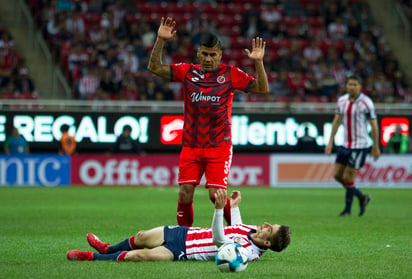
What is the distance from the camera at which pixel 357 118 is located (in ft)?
48.2

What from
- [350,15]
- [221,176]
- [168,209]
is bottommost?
[168,209]

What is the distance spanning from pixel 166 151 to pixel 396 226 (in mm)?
13025

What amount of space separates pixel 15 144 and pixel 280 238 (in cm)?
1683

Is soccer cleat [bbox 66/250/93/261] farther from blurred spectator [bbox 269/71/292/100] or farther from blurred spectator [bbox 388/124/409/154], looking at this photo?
blurred spectator [bbox 269/71/292/100]

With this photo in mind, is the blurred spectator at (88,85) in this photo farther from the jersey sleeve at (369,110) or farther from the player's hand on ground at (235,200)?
the player's hand on ground at (235,200)

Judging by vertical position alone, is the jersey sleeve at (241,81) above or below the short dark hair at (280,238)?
above

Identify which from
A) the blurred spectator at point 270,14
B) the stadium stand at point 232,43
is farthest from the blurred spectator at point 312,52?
A: the blurred spectator at point 270,14

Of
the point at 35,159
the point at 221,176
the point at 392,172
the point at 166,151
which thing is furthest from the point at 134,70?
the point at 221,176

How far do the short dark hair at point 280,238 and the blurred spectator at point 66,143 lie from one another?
55.0 ft

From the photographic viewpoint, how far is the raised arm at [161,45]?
352 inches

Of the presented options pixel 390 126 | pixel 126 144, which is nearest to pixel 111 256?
pixel 126 144

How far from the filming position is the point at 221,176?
935 cm

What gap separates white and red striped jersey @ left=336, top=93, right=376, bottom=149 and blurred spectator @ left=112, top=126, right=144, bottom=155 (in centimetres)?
1076

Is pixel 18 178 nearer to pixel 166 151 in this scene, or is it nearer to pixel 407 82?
pixel 166 151
